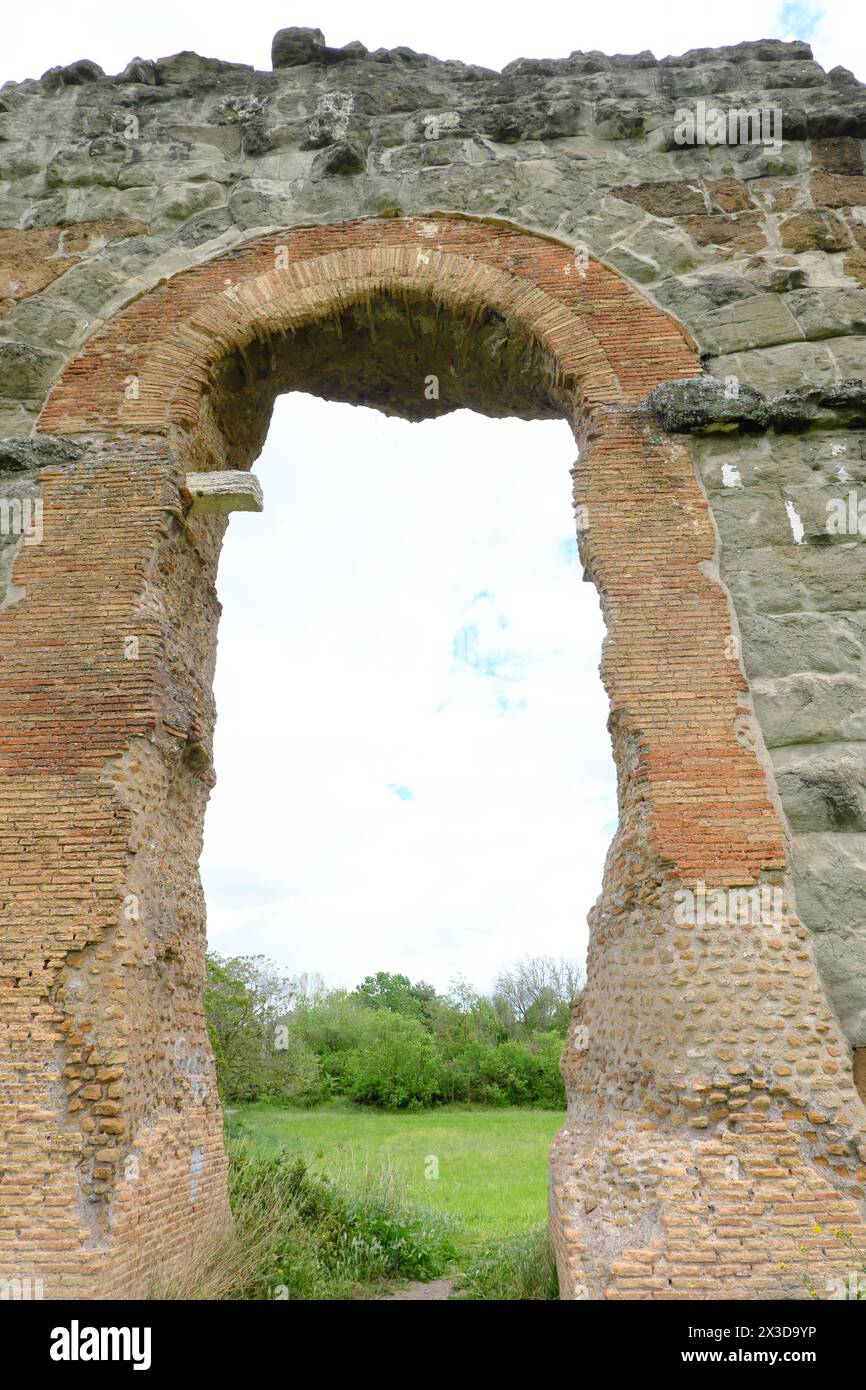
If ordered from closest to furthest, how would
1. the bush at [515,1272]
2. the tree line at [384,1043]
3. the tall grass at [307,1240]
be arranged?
the tall grass at [307,1240], the bush at [515,1272], the tree line at [384,1043]

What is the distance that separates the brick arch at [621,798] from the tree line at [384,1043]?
278 cm

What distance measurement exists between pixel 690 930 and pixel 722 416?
3.05 metres

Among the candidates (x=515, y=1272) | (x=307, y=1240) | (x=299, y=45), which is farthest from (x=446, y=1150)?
(x=299, y=45)

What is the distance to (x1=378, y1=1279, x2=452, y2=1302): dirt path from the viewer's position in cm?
547

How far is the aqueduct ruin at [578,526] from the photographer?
11.8 feet

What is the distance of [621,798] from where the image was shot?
175 inches

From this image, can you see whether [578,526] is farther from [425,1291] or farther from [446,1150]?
[446,1150]

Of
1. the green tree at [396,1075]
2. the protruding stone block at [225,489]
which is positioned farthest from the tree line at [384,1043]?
the protruding stone block at [225,489]

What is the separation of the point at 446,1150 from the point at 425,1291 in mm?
9144

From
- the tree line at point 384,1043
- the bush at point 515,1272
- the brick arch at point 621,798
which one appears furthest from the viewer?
the tree line at point 384,1043

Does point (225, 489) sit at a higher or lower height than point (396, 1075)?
higher

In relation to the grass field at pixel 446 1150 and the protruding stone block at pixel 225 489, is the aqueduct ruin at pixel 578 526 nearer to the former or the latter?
the protruding stone block at pixel 225 489

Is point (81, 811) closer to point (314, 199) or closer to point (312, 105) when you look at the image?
point (314, 199)
